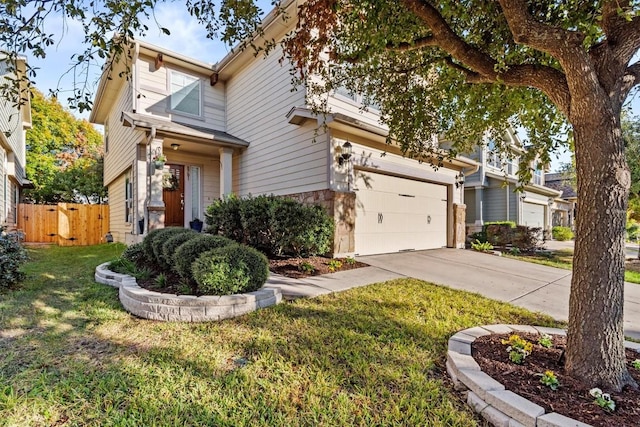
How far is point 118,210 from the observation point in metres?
11.8

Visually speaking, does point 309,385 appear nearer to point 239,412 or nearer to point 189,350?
point 239,412

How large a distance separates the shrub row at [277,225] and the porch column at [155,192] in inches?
91.7

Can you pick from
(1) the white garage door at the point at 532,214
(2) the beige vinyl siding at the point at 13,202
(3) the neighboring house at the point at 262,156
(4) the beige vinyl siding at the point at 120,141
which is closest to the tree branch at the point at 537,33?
(3) the neighboring house at the point at 262,156

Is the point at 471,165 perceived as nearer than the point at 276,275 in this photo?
No

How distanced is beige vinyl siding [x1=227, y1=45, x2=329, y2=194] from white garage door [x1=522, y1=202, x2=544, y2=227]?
14.4m

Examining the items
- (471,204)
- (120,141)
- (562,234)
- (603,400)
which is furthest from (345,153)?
(562,234)

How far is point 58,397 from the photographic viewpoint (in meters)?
2.11

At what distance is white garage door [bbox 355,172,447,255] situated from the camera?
24.7 ft

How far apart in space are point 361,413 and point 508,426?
870 mm

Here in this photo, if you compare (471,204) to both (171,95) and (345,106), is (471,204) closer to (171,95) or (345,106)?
(345,106)

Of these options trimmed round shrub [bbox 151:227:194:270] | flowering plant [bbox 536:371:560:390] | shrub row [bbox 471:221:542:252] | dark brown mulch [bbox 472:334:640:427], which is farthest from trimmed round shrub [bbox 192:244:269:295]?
shrub row [bbox 471:221:542:252]

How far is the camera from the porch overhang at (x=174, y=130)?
773 centimetres

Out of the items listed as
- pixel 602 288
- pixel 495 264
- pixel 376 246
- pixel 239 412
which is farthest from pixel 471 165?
pixel 239 412

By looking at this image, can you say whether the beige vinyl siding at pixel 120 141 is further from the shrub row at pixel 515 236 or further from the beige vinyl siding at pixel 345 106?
the shrub row at pixel 515 236
